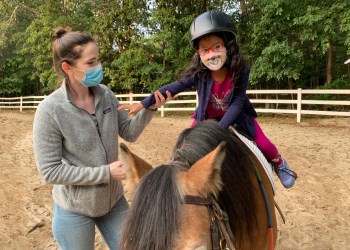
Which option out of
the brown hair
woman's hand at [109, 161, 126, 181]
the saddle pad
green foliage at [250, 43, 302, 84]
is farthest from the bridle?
green foliage at [250, 43, 302, 84]

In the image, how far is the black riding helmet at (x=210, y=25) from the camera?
7.39 ft

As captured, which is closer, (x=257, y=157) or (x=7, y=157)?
(x=257, y=157)

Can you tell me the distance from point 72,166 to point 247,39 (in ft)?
49.2

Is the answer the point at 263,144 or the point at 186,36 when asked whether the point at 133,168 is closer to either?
the point at 263,144

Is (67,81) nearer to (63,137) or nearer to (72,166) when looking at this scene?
(63,137)

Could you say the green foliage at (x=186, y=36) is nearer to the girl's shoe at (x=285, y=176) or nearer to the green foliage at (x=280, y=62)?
the green foliage at (x=280, y=62)

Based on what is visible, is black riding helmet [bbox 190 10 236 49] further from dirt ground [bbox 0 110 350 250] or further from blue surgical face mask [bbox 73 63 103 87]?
dirt ground [bbox 0 110 350 250]

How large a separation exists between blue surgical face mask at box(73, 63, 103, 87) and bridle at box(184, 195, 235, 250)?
103 centimetres

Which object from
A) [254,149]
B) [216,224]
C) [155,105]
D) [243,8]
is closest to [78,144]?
[155,105]

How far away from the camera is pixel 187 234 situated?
1.29m

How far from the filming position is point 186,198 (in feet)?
4.53

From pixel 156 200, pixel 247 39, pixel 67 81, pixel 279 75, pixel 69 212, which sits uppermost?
pixel 247 39

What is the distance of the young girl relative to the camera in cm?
228

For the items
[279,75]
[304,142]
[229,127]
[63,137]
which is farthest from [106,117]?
[279,75]
